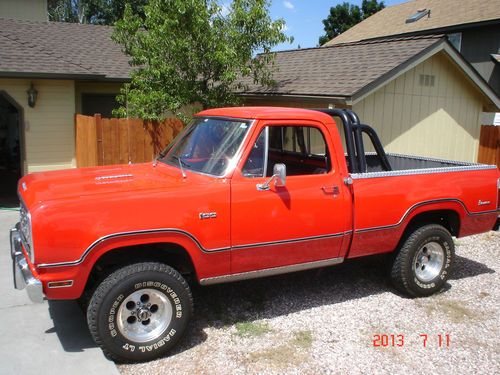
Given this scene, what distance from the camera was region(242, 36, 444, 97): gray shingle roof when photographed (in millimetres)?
8828

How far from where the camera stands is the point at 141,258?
4.09 meters

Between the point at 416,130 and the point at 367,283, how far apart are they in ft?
17.1

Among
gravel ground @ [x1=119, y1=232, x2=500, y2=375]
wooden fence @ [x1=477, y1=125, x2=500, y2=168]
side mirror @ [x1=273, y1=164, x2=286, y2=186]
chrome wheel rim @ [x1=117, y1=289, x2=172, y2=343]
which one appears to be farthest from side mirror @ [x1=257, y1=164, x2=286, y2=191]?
wooden fence @ [x1=477, y1=125, x2=500, y2=168]

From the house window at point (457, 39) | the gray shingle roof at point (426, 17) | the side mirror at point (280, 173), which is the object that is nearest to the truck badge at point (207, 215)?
the side mirror at point (280, 173)

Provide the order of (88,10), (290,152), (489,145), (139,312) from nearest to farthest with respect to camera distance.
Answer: (139,312), (290,152), (489,145), (88,10)

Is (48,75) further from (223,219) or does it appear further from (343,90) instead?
(223,219)

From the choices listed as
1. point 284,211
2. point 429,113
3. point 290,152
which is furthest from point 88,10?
point 284,211

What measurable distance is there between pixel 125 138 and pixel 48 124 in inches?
94.6

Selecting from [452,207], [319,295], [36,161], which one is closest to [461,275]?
[452,207]

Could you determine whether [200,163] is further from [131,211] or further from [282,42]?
[282,42]

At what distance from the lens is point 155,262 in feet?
13.3

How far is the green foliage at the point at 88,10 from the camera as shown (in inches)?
1312

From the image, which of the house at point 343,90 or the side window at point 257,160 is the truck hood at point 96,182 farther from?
the house at point 343,90

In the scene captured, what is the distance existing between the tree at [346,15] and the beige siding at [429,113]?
29.4 metres
